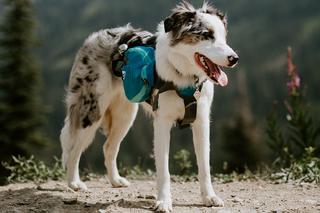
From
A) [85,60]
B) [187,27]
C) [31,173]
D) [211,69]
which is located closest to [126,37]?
[85,60]

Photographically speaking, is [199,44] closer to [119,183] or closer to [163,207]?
[163,207]

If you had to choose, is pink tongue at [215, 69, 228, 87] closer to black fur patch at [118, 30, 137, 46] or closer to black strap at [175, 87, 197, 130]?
black strap at [175, 87, 197, 130]

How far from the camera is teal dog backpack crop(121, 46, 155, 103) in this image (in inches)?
133

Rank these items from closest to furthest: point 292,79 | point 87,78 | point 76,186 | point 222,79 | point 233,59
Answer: point 233,59
point 222,79
point 76,186
point 87,78
point 292,79

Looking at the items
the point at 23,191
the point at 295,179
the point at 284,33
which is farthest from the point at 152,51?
the point at 284,33

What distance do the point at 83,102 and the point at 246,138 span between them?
2533 cm

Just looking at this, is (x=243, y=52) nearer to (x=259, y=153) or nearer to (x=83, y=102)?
(x=259, y=153)

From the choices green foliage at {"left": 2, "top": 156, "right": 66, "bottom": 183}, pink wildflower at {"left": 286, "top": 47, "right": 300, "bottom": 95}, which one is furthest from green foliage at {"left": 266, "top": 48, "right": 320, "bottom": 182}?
green foliage at {"left": 2, "top": 156, "right": 66, "bottom": 183}

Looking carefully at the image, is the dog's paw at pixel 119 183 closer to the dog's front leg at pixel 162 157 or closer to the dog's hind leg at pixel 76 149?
the dog's hind leg at pixel 76 149

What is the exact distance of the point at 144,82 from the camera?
3408mm

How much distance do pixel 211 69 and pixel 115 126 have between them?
222 centimetres

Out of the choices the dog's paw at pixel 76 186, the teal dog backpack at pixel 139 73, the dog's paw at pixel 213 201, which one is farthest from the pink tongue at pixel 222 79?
the dog's paw at pixel 76 186

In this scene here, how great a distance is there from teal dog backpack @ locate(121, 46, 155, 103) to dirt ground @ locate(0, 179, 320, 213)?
119 cm

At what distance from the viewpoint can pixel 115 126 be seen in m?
4.65
